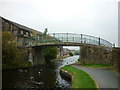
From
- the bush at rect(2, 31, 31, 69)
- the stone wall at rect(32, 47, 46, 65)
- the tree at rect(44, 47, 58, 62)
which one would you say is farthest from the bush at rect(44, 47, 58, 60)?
the bush at rect(2, 31, 31, 69)

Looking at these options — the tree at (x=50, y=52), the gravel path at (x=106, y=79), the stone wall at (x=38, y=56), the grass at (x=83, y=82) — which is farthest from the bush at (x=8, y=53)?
the gravel path at (x=106, y=79)

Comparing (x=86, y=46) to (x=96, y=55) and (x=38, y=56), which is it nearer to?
(x=96, y=55)

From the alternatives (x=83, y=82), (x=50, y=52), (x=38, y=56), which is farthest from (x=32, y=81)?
(x=50, y=52)

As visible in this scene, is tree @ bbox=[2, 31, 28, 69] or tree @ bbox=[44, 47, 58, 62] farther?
tree @ bbox=[44, 47, 58, 62]

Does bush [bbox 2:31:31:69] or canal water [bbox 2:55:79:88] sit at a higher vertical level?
bush [bbox 2:31:31:69]

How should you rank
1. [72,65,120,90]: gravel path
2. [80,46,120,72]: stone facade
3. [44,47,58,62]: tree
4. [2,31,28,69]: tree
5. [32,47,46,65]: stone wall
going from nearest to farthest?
[72,65,120,90]: gravel path < [80,46,120,72]: stone facade < [2,31,28,69]: tree < [32,47,46,65]: stone wall < [44,47,58,62]: tree

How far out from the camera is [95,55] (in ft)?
66.3

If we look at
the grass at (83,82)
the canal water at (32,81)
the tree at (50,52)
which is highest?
the tree at (50,52)

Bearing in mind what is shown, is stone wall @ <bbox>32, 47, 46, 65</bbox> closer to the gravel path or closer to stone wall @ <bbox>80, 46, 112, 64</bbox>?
stone wall @ <bbox>80, 46, 112, 64</bbox>

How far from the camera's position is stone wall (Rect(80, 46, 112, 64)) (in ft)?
60.8

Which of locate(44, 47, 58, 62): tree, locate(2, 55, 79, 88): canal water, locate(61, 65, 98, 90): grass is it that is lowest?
locate(2, 55, 79, 88): canal water

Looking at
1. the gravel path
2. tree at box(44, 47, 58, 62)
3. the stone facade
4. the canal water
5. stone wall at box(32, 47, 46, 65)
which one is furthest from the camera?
tree at box(44, 47, 58, 62)

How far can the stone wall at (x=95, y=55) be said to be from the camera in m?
18.5

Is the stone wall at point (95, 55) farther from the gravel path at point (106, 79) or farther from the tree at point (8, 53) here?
the tree at point (8, 53)
